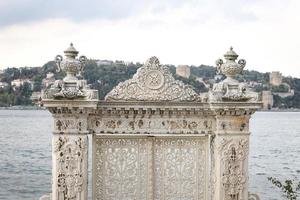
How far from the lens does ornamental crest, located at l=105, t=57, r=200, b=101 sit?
32.4 feet

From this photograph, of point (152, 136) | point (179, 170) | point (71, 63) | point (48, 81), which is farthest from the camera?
point (48, 81)

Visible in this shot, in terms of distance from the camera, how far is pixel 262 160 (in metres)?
42.4

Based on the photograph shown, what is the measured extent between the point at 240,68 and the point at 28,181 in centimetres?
2225

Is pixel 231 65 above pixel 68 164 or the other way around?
above

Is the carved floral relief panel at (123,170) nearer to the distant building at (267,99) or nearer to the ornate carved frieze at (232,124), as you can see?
the ornate carved frieze at (232,124)

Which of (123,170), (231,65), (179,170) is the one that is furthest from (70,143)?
(231,65)

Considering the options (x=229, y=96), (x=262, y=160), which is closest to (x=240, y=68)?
(x=229, y=96)

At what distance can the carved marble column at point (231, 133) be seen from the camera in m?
10.0

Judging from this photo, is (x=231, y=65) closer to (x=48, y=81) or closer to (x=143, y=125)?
(x=143, y=125)

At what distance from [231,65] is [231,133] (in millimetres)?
1104

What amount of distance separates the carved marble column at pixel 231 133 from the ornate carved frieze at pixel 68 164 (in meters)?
2.16

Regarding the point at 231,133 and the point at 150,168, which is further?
the point at 231,133

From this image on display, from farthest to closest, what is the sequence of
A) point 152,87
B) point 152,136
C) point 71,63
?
1. point 152,136
2. point 152,87
3. point 71,63

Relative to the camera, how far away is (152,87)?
993cm
